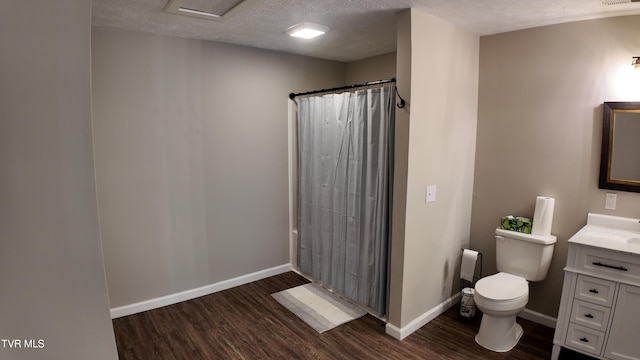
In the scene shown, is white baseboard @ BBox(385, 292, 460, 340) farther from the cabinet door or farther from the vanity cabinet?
the cabinet door

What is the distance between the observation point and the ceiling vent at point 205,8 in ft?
7.09

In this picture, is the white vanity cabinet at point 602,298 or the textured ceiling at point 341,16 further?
the textured ceiling at point 341,16

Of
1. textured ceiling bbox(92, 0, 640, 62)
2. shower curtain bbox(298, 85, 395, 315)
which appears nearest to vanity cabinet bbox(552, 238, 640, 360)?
A: shower curtain bbox(298, 85, 395, 315)

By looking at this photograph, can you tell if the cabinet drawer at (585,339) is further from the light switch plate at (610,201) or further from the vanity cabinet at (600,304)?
the light switch plate at (610,201)

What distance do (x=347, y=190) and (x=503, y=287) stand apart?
1.41 m

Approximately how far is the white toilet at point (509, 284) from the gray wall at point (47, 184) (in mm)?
2444

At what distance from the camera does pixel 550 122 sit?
269cm

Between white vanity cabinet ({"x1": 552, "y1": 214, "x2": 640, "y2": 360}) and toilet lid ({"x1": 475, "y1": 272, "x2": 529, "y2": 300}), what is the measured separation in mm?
284

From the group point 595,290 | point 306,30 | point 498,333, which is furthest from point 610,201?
point 306,30

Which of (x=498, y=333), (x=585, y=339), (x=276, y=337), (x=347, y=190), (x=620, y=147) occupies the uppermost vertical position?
(x=620, y=147)

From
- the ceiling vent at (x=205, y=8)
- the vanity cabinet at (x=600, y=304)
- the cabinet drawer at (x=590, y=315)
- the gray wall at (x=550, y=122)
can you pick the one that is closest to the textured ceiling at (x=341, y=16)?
the ceiling vent at (x=205, y=8)

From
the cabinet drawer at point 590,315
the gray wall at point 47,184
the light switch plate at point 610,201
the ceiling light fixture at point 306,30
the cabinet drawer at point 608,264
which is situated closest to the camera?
the gray wall at point 47,184

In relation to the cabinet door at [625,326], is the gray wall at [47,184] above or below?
above

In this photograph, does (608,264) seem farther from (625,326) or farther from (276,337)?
(276,337)
